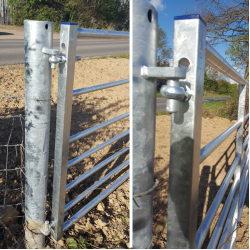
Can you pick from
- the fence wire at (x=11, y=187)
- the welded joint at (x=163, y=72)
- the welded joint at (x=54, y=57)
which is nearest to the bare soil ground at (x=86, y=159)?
the fence wire at (x=11, y=187)

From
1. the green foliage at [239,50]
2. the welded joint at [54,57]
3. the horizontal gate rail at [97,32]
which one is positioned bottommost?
the welded joint at [54,57]

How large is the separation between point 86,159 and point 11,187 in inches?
43.8

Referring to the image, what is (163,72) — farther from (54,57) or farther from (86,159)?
(86,159)

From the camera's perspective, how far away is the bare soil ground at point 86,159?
8.20 ft

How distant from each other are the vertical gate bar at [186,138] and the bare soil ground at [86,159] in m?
1.49

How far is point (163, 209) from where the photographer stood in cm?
324

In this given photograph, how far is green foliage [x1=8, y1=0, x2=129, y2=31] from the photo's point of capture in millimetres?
22703

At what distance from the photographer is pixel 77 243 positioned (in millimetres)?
2299

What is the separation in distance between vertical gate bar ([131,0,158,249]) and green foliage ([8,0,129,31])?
72.1 ft

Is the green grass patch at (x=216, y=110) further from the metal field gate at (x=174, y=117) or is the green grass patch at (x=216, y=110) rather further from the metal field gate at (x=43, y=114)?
the metal field gate at (x=174, y=117)

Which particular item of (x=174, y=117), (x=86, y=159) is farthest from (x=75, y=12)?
(x=174, y=117)

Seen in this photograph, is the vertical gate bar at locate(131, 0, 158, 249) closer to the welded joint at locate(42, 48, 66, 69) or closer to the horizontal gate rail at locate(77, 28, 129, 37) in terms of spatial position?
the welded joint at locate(42, 48, 66, 69)

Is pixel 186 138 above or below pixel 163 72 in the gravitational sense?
below

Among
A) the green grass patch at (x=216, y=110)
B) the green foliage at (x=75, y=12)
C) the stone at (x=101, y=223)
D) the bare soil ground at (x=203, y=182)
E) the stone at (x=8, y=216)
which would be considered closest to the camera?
the stone at (x=8, y=216)
